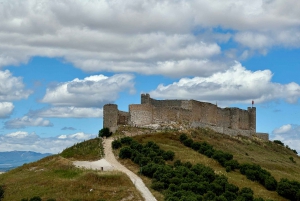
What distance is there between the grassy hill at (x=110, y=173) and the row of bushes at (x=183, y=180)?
88 centimetres

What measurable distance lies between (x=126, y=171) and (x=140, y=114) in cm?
1925

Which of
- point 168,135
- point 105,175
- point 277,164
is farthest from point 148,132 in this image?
point 105,175

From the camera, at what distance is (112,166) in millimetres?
53500

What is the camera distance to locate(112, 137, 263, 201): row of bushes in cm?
4533

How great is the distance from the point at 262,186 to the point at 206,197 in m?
10.3

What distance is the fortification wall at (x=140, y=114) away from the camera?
6991 cm

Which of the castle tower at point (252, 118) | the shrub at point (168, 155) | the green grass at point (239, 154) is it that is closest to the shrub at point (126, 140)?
the green grass at point (239, 154)

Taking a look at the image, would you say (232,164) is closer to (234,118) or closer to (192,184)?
(192,184)

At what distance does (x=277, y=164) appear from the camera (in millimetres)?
66312

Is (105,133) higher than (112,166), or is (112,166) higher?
(105,133)

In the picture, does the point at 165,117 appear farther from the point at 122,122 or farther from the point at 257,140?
the point at 257,140

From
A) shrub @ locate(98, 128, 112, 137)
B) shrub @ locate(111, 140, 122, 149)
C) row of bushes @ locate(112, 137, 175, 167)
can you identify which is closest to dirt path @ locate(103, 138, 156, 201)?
shrub @ locate(111, 140, 122, 149)

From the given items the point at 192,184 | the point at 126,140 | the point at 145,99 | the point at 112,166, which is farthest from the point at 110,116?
the point at 192,184

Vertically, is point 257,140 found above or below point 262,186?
above
